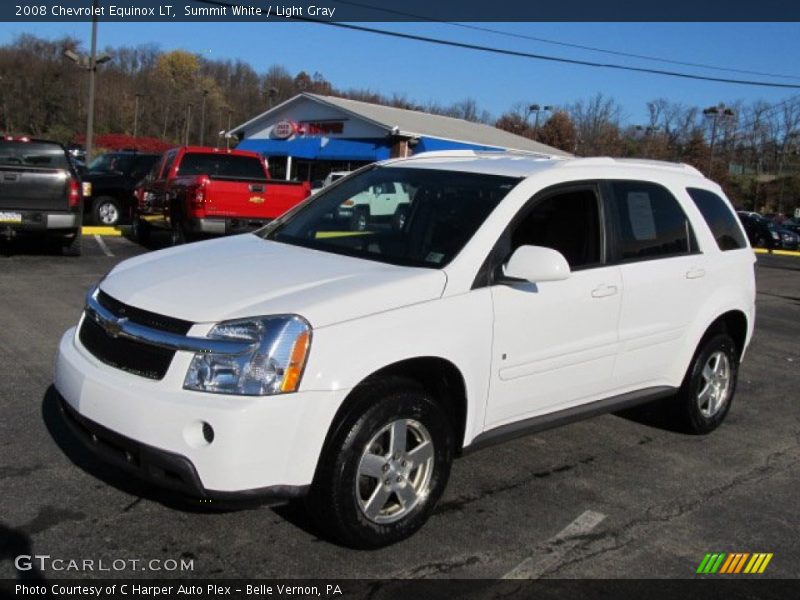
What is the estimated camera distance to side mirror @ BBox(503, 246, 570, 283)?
3.86 meters

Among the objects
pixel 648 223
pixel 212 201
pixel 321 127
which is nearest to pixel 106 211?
pixel 212 201

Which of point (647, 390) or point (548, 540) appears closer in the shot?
point (548, 540)

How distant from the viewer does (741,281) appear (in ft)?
18.5

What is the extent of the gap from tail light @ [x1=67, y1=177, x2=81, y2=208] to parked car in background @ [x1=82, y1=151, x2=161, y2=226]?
18.2ft

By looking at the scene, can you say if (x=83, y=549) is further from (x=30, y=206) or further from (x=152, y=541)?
(x=30, y=206)

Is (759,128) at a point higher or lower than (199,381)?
higher

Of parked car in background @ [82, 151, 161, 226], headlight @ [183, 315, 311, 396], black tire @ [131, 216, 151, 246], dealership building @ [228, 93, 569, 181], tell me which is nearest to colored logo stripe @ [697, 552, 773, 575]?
headlight @ [183, 315, 311, 396]

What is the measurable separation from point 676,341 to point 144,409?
3.35 meters

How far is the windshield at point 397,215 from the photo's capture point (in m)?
4.18

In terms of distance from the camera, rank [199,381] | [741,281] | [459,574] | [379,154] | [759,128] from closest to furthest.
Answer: [199,381] → [459,574] → [741,281] → [379,154] → [759,128]

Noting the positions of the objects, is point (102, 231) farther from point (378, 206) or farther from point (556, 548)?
point (556, 548)

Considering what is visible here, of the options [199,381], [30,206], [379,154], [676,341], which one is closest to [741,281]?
[676,341]

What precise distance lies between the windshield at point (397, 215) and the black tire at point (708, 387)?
6.72 ft

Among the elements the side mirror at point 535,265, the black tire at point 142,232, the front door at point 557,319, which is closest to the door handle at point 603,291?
the front door at point 557,319
